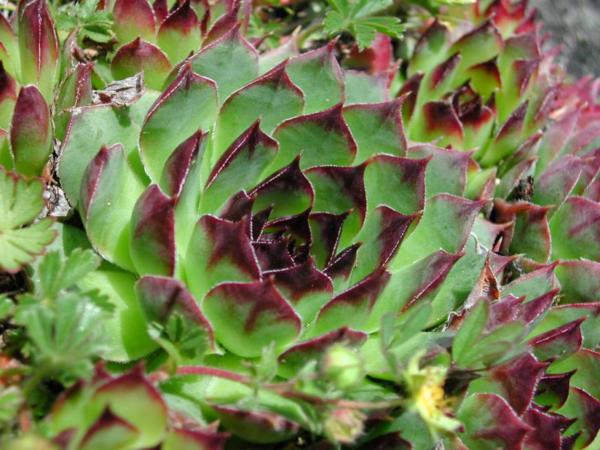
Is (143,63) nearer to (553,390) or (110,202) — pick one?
(110,202)

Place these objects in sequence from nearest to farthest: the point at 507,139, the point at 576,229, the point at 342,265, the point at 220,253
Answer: the point at 220,253 < the point at 342,265 < the point at 576,229 < the point at 507,139

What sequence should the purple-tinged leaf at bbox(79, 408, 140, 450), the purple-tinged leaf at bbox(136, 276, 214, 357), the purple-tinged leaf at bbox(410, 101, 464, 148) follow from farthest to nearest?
the purple-tinged leaf at bbox(410, 101, 464, 148), the purple-tinged leaf at bbox(136, 276, 214, 357), the purple-tinged leaf at bbox(79, 408, 140, 450)

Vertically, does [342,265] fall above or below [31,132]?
below

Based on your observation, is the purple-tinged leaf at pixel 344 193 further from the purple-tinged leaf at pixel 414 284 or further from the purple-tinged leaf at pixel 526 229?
the purple-tinged leaf at pixel 526 229

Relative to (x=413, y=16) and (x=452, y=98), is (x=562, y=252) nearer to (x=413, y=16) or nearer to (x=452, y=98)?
(x=452, y=98)

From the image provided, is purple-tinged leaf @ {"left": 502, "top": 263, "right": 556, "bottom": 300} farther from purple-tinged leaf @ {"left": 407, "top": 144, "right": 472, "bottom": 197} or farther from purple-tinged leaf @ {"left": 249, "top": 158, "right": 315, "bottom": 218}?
purple-tinged leaf @ {"left": 249, "top": 158, "right": 315, "bottom": 218}

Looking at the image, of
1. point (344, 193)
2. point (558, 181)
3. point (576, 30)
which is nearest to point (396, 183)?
point (344, 193)

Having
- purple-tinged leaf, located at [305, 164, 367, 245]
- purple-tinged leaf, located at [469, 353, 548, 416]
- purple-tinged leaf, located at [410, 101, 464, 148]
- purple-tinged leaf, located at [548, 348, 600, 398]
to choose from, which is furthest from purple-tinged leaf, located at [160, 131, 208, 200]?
purple-tinged leaf, located at [548, 348, 600, 398]

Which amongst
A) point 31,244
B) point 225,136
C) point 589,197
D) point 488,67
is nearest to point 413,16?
point 488,67
